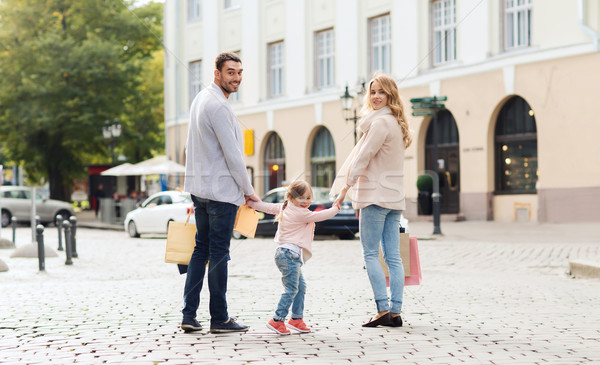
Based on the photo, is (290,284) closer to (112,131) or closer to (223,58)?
(223,58)

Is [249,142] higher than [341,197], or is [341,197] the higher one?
[249,142]

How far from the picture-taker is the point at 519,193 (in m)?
23.1

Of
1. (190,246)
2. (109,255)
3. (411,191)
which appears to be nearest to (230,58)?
(190,246)

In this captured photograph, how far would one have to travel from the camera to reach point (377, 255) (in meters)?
6.05

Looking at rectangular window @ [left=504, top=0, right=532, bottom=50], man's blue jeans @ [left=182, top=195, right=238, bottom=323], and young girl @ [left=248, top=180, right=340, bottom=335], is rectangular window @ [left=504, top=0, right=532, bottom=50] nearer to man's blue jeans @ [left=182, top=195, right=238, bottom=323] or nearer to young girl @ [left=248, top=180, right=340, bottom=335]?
young girl @ [left=248, top=180, right=340, bottom=335]

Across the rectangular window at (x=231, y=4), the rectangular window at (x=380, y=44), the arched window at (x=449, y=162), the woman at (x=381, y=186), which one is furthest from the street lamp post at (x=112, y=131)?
the woman at (x=381, y=186)

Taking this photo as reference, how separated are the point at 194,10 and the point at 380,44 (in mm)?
12147

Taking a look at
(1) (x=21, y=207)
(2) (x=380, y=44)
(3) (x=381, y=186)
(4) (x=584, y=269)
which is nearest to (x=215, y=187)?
(3) (x=381, y=186)

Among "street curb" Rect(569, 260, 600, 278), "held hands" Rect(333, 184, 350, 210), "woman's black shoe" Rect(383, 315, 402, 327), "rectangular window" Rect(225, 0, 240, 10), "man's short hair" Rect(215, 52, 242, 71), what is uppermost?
"rectangular window" Rect(225, 0, 240, 10)

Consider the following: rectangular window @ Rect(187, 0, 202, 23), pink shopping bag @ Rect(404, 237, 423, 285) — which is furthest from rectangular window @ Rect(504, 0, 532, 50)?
pink shopping bag @ Rect(404, 237, 423, 285)

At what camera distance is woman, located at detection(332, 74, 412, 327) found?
5.94m

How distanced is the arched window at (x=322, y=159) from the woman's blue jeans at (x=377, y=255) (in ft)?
76.9

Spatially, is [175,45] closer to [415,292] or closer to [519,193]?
[519,193]

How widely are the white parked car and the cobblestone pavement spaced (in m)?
8.04
